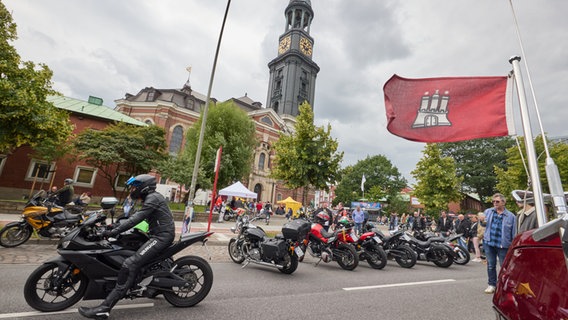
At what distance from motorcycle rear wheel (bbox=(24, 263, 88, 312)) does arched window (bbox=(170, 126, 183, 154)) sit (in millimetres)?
37744

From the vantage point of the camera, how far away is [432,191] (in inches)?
1122

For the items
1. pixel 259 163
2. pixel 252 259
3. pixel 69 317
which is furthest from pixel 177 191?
pixel 69 317

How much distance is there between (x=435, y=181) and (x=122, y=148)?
30.1 metres

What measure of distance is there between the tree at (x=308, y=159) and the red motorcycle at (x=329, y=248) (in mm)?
13862

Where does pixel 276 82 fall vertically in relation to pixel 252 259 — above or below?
above

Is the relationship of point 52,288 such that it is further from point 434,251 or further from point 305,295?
point 434,251

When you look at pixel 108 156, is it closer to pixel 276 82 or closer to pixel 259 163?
pixel 259 163

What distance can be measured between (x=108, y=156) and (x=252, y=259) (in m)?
18.5

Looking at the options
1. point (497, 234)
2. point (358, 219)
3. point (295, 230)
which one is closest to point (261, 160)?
point (358, 219)

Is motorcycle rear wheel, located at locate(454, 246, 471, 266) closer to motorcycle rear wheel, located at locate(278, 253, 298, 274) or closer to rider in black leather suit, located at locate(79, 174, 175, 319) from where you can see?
motorcycle rear wheel, located at locate(278, 253, 298, 274)

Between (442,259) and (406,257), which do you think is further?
(442,259)

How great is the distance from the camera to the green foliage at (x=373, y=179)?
5475cm

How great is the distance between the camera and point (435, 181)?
93.3 ft

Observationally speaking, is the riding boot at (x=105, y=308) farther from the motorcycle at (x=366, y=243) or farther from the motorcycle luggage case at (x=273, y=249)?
the motorcycle at (x=366, y=243)
